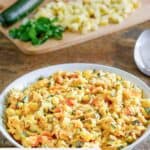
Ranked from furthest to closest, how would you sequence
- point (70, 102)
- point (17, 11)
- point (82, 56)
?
point (17, 11) → point (82, 56) → point (70, 102)

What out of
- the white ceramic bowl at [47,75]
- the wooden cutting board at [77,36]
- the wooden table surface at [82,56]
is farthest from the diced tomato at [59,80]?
the wooden cutting board at [77,36]

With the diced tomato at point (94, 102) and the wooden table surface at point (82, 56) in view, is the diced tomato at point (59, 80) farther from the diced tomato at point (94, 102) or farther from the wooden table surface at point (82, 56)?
the wooden table surface at point (82, 56)

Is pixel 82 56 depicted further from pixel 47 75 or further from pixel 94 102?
pixel 94 102

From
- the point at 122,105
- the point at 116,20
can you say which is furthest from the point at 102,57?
the point at 122,105

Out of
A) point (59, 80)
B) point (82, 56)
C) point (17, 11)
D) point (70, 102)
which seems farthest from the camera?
point (17, 11)

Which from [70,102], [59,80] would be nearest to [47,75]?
[59,80]
